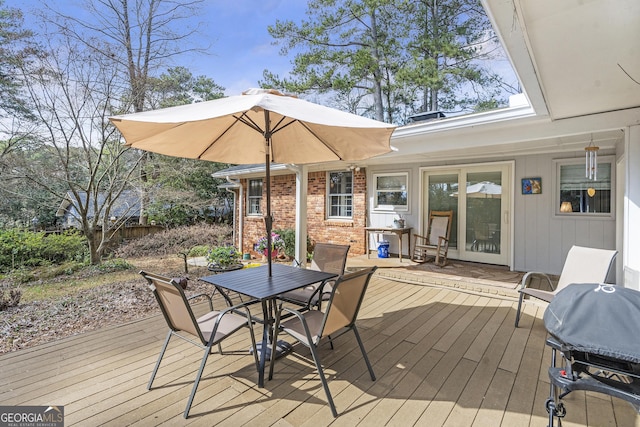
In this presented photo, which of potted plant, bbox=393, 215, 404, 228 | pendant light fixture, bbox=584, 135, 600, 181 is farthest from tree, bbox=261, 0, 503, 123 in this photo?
pendant light fixture, bbox=584, 135, 600, 181

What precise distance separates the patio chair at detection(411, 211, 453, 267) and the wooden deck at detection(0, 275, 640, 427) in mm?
2584

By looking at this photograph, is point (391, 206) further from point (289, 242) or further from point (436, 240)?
point (289, 242)

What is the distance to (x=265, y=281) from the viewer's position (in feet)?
9.24

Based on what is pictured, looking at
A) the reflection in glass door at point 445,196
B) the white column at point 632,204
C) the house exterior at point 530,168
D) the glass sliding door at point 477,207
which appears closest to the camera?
the house exterior at point 530,168

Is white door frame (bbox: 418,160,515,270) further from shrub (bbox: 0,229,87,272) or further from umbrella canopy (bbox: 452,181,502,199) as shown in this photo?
shrub (bbox: 0,229,87,272)

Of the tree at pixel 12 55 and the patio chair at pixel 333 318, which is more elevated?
the tree at pixel 12 55

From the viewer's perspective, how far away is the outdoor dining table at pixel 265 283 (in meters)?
2.37

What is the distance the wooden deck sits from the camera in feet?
6.54

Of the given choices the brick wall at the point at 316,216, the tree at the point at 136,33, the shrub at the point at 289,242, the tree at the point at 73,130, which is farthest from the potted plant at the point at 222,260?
the tree at the point at 136,33

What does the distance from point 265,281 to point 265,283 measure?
0.08 metres

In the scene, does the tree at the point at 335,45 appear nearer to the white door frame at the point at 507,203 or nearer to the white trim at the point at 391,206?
the white trim at the point at 391,206

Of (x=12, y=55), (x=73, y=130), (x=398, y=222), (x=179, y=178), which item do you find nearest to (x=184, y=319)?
(x=398, y=222)

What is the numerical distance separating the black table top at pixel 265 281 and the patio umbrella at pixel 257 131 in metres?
0.29

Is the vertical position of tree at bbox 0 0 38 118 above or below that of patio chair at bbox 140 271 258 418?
above
